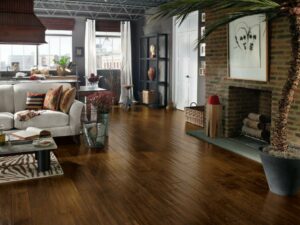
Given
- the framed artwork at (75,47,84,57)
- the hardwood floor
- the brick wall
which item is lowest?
the hardwood floor

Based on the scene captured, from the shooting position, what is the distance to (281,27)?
461 cm

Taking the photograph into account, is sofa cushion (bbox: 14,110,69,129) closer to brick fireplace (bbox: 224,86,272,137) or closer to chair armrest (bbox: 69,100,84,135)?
chair armrest (bbox: 69,100,84,135)

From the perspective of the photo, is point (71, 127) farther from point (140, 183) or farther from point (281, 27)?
point (281, 27)

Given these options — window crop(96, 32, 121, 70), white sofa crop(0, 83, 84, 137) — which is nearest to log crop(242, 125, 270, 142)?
white sofa crop(0, 83, 84, 137)

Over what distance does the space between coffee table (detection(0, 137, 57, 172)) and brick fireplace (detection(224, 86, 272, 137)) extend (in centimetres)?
299

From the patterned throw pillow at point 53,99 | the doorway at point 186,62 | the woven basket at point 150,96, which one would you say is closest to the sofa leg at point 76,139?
the patterned throw pillow at point 53,99

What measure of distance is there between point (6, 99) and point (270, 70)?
3940mm

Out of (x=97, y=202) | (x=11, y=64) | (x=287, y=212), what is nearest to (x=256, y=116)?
(x=287, y=212)

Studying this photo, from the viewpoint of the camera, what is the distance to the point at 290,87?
10.5ft

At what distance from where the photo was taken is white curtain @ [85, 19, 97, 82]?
10.6 meters

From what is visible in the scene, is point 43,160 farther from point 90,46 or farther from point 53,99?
point 90,46

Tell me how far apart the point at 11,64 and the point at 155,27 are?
419 cm

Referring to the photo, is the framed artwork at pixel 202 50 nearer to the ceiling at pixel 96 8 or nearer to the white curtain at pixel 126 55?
the ceiling at pixel 96 8

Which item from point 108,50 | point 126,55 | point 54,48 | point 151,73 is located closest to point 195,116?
point 151,73
